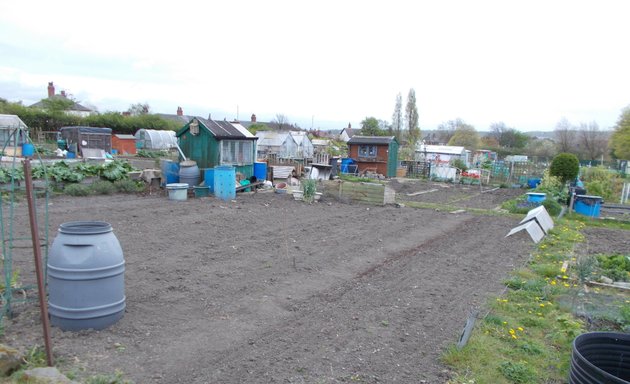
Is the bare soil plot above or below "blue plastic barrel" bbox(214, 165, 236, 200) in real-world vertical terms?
below

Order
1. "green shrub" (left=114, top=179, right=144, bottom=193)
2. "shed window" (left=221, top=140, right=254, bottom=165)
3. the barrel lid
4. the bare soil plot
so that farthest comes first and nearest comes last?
the bare soil plot → "shed window" (left=221, top=140, right=254, bottom=165) → "green shrub" (left=114, top=179, right=144, bottom=193) → the barrel lid

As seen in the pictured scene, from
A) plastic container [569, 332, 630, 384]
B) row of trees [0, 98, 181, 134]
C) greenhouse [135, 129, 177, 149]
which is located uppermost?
row of trees [0, 98, 181, 134]

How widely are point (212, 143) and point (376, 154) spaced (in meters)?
15.2

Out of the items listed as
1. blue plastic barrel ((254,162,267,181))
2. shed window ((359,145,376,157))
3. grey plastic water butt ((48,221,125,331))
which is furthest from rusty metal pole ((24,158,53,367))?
shed window ((359,145,376,157))

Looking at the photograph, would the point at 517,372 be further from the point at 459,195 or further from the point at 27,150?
the point at 27,150

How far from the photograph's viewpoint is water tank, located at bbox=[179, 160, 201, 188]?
1548cm

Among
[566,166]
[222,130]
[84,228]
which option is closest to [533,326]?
[84,228]

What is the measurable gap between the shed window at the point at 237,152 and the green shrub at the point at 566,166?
47.0 ft

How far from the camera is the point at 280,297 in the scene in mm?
5969

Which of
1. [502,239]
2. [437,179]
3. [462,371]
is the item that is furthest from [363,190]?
[437,179]

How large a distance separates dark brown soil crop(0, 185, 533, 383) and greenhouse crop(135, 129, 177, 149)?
25909 millimetres

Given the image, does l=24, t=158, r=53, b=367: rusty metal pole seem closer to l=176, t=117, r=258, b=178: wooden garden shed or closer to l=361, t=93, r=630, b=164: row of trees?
l=176, t=117, r=258, b=178: wooden garden shed

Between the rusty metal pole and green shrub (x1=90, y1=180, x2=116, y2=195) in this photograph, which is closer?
the rusty metal pole

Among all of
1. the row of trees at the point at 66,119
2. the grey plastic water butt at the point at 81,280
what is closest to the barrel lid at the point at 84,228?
the grey plastic water butt at the point at 81,280
